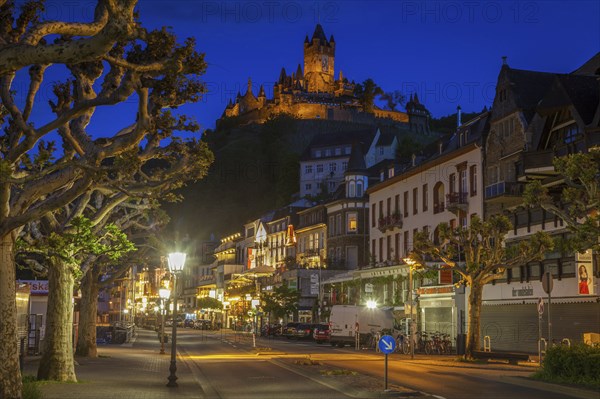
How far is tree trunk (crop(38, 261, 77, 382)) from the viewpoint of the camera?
2319 cm

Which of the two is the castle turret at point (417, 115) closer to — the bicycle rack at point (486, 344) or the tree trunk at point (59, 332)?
the bicycle rack at point (486, 344)

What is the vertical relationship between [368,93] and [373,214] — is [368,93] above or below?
above

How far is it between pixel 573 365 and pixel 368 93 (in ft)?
515

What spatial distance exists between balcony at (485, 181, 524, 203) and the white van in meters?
10.3

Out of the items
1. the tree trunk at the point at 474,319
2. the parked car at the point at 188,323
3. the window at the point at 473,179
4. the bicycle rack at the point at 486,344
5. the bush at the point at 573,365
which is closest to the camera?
the bush at the point at 573,365

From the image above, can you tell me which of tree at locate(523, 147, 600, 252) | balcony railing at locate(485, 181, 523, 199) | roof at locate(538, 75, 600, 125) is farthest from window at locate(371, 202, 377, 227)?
tree at locate(523, 147, 600, 252)

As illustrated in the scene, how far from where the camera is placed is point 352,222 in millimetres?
81062

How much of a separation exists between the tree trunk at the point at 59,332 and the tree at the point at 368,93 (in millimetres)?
153267

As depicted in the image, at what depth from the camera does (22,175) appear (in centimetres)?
1736

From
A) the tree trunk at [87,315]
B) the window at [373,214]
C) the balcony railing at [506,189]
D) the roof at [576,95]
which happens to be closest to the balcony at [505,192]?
the balcony railing at [506,189]

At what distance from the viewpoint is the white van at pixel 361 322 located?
53.2m

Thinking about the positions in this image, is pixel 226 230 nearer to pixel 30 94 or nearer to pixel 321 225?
pixel 321 225

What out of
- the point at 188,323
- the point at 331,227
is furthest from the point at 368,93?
the point at 331,227

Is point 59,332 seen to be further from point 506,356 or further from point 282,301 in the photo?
point 282,301
